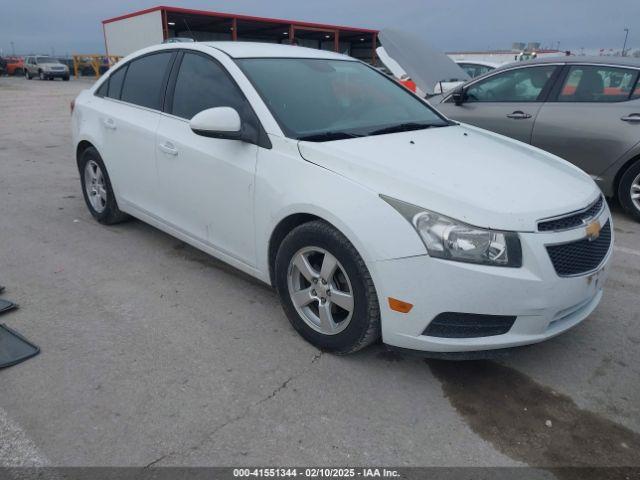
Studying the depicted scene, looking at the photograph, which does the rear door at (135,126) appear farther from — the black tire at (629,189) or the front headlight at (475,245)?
the black tire at (629,189)

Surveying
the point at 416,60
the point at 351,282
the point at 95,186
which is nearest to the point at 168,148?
the point at 95,186

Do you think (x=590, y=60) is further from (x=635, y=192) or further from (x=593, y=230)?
(x=593, y=230)

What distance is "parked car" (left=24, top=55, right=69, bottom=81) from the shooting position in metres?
34.4

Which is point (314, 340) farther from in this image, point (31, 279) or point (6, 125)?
point (6, 125)

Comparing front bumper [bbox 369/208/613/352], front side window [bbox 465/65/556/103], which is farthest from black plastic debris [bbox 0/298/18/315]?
front side window [bbox 465/65/556/103]

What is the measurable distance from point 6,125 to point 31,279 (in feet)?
34.6

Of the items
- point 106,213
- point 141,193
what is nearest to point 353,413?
point 141,193

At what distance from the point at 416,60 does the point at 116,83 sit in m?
4.45

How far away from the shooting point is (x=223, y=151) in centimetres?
337

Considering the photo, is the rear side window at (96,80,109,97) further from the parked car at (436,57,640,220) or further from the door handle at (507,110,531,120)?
the door handle at (507,110,531,120)

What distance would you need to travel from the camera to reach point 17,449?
7.51 feet

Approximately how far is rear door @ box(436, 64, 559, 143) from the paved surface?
2.57 meters

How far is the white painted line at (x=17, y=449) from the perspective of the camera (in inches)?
87.4

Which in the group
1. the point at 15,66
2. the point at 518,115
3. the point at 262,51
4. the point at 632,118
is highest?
the point at 262,51
